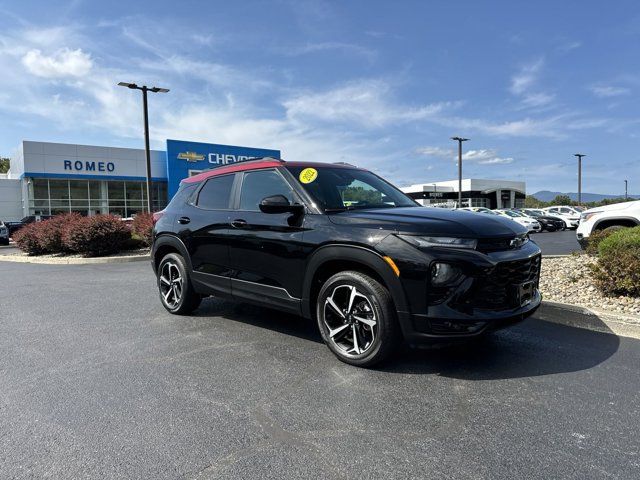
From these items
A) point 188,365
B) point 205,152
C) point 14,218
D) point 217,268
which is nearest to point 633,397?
point 188,365

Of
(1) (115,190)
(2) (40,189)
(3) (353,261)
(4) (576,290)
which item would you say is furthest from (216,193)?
(1) (115,190)

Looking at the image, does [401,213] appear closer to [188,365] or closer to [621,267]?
[188,365]

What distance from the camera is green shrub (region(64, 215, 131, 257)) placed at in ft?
45.7

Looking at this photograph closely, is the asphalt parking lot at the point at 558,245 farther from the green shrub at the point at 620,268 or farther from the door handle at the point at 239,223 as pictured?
the door handle at the point at 239,223

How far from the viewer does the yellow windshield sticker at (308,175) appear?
4.53 m

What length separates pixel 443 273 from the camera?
3463 mm

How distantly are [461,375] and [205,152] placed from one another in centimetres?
3415

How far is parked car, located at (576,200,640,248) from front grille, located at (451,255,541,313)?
23.6 feet

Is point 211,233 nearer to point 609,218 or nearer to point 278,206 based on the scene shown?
point 278,206

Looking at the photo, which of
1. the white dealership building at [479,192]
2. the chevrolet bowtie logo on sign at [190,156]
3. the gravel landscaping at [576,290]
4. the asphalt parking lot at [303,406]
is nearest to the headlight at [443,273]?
the asphalt parking lot at [303,406]

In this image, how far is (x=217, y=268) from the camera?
5.13m

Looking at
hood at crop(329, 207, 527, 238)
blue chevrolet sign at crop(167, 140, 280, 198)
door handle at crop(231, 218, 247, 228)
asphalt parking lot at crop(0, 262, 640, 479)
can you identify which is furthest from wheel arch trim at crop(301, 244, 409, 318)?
blue chevrolet sign at crop(167, 140, 280, 198)

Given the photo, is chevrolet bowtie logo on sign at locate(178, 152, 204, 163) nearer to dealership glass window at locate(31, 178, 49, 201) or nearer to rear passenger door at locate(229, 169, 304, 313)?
dealership glass window at locate(31, 178, 49, 201)

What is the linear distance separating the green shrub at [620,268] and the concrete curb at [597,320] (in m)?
0.76
